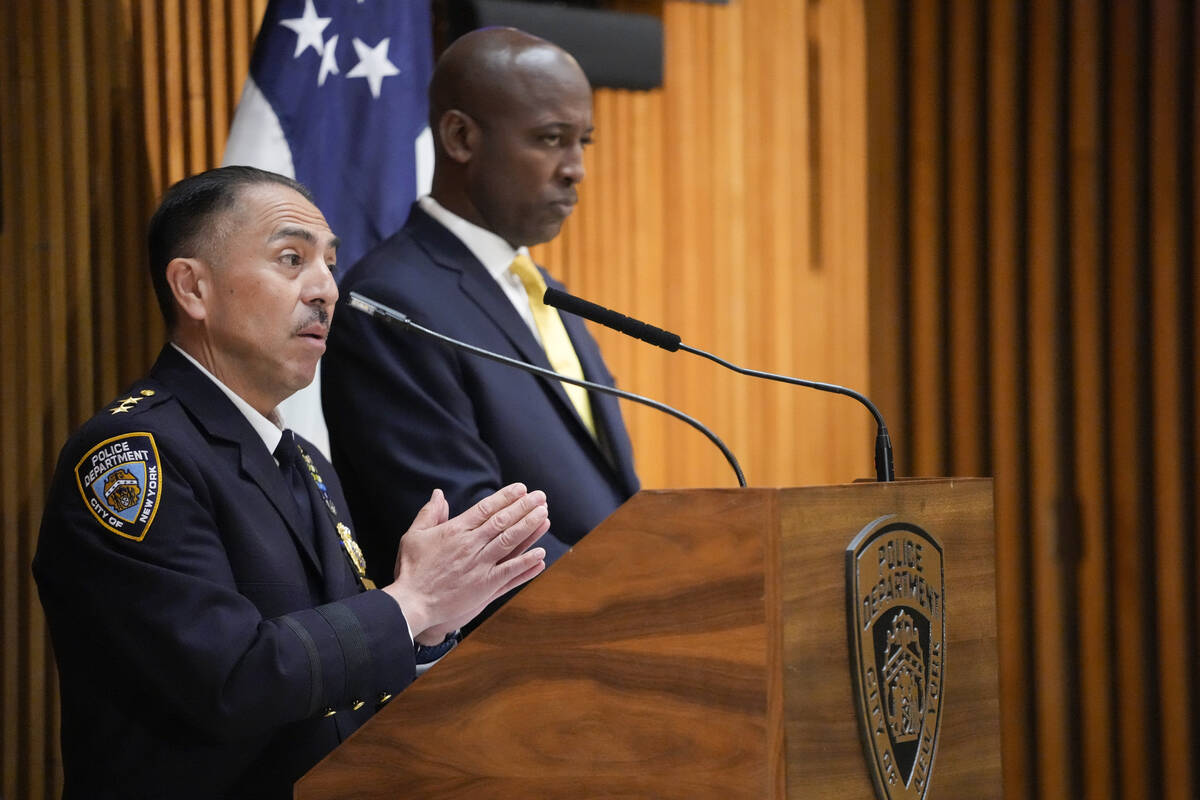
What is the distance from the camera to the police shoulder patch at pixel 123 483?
4.45ft

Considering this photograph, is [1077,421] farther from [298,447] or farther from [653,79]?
[298,447]

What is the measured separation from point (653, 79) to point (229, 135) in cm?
118

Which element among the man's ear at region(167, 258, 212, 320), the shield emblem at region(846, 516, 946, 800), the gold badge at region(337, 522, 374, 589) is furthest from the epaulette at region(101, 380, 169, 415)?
the shield emblem at region(846, 516, 946, 800)

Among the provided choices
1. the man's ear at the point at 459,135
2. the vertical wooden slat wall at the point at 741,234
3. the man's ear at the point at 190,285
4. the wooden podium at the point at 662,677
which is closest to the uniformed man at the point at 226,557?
the man's ear at the point at 190,285

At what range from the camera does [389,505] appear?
6.66 ft

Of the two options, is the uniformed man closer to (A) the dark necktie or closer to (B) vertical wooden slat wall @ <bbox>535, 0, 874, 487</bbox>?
(A) the dark necktie

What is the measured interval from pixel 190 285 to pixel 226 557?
392mm

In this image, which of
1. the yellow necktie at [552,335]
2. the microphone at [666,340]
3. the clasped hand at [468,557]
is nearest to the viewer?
the clasped hand at [468,557]

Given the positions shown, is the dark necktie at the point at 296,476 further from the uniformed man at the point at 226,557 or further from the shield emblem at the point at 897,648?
the shield emblem at the point at 897,648

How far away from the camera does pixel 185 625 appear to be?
1309 mm

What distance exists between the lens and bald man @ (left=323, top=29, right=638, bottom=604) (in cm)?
203

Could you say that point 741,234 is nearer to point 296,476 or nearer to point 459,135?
point 459,135

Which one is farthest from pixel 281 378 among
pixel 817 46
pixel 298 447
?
pixel 817 46

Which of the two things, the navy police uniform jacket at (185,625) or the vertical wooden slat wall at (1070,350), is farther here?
the vertical wooden slat wall at (1070,350)
